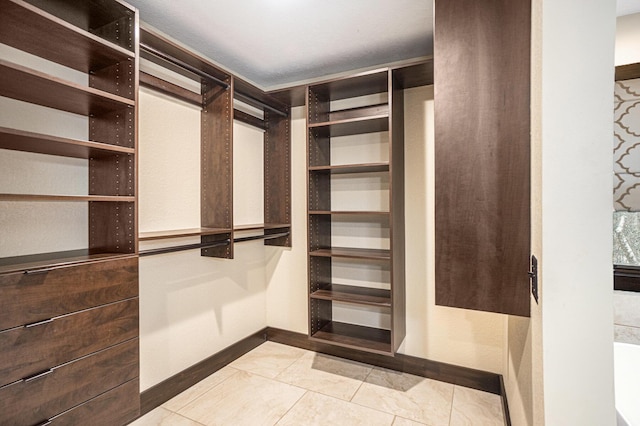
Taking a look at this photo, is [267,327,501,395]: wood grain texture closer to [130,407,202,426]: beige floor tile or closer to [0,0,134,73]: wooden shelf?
[130,407,202,426]: beige floor tile

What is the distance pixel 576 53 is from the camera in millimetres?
927

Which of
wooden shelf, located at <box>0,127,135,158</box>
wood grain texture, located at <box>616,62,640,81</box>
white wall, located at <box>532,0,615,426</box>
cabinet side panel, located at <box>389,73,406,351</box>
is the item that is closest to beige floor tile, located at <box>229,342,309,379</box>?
cabinet side panel, located at <box>389,73,406,351</box>

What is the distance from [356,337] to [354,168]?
4.52ft

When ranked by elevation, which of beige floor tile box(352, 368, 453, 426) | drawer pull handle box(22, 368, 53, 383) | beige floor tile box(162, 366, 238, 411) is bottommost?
beige floor tile box(352, 368, 453, 426)

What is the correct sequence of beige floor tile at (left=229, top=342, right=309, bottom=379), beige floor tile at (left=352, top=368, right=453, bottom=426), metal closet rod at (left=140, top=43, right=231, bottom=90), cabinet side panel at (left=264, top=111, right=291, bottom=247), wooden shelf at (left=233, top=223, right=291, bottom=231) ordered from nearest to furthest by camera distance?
metal closet rod at (left=140, top=43, right=231, bottom=90) < beige floor tile at (left=352, top=368, right=453, bottom=426) < wooden shelf at (left=233, top=223, right=291, bottom=231) < beige floor tile at (left=229, top=342, right=309, bottom=379) < cabinet side panel at (left=264, top=111, right=291, bottom=247)

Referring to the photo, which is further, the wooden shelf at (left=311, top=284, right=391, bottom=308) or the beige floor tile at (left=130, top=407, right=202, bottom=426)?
the wooden shelf at (left=311, top=284, right=391, bottom=308)

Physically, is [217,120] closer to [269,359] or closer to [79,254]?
[79,254]

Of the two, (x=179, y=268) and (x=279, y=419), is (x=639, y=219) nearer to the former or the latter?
(x=279, y=419)

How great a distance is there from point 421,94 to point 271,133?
1435mm

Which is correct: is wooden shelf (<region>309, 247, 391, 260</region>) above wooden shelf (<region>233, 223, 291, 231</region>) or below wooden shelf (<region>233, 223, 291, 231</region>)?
below

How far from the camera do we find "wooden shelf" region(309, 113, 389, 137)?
92.3 inches

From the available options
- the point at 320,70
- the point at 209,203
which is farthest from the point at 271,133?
the point at 209,203

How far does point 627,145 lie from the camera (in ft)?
4.49

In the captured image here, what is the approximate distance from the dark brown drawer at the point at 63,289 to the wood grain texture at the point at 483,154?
157 cm
